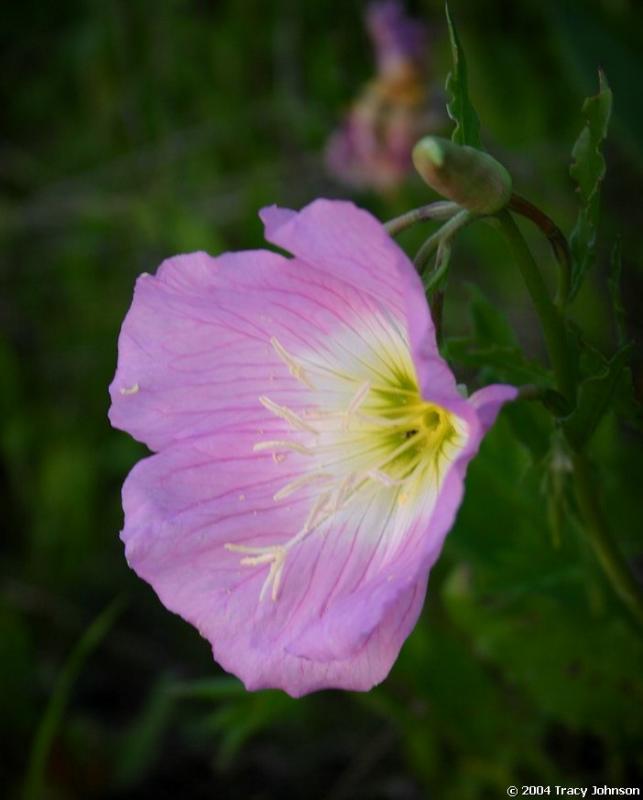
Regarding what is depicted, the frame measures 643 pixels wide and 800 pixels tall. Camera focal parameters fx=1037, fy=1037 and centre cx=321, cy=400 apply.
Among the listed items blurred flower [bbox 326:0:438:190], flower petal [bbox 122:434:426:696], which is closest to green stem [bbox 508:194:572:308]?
flower petal [bbox 122:434:426:696]

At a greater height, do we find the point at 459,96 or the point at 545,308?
the point at 459,96

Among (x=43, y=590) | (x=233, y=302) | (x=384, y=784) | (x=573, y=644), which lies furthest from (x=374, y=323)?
(x=43, y=590)

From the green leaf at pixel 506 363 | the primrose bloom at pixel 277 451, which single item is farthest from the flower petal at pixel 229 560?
the green leaf at pixel 506 363

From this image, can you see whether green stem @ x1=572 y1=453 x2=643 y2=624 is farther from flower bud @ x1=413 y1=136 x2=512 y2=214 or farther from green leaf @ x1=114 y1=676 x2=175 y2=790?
green leaf @ x1=114 y1=676 x2=175 y2=790

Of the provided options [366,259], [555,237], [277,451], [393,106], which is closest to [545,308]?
[555,237]

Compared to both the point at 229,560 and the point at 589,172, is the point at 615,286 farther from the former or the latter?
the point at 229,560

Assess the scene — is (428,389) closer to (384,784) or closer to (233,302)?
(233,302)
